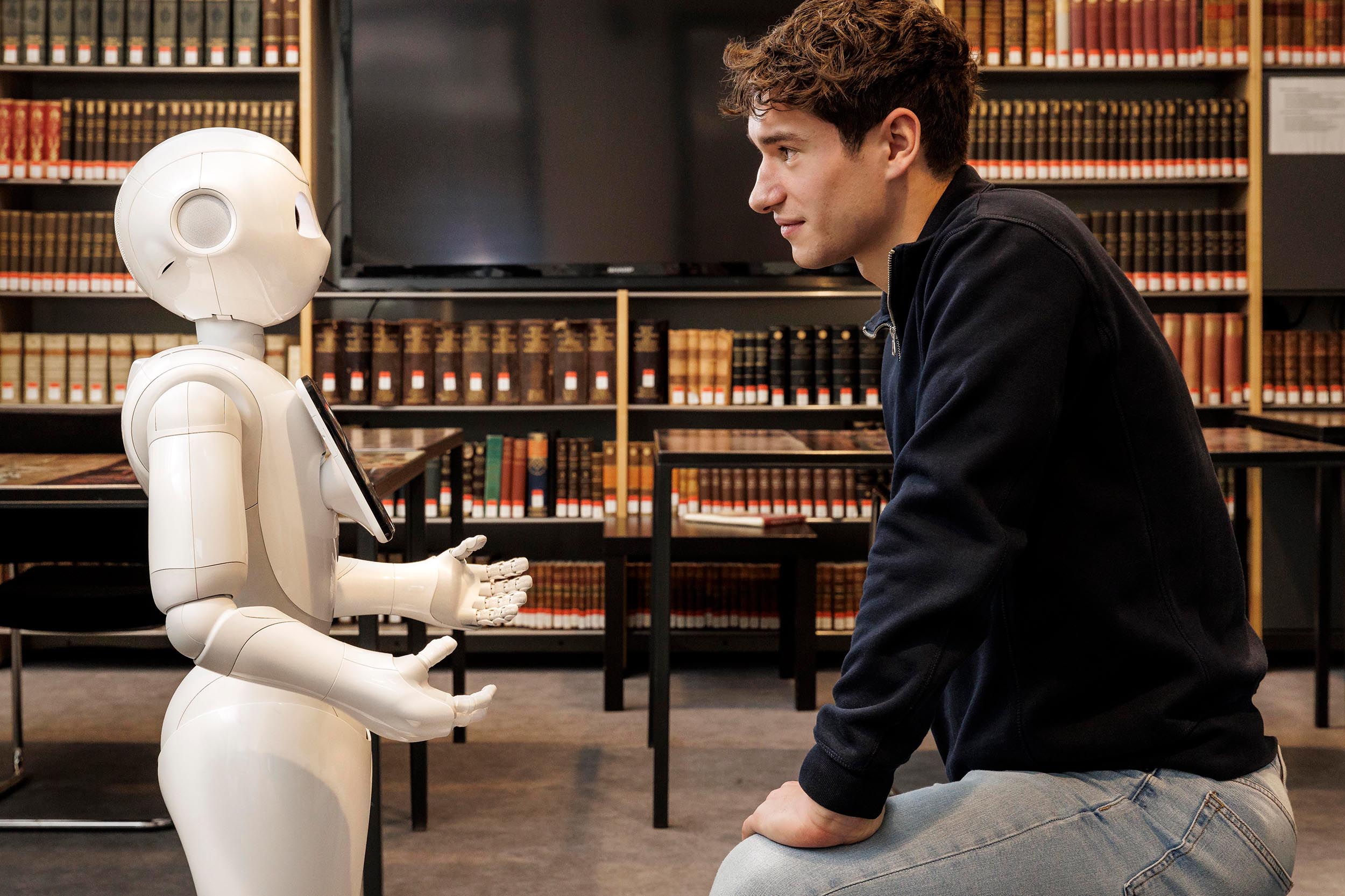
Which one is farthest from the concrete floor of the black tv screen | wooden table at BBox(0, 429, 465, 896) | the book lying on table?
the black tv screen

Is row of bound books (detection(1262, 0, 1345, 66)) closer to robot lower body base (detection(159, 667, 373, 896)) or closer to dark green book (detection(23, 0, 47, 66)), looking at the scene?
robot lower body base (detection(159, 667, 373, 896))

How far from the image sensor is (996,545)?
2.84 feet

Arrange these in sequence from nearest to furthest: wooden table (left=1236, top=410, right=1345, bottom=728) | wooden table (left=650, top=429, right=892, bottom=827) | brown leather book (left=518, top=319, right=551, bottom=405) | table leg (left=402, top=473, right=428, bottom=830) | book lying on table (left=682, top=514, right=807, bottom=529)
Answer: wooden table (left=650, top=429, right=892, bottom=827), table leg (left=402, top=473, right=428, bottom=830), wooden table (left=1236, top=410, right=1345, bottom=728), book lying on table (left=682, top=514, right=807, bottom=529), brown leather book (left=518, top=319, right=551, bottom=405)

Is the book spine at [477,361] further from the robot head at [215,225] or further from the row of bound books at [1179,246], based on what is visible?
the robot head at [215,225]

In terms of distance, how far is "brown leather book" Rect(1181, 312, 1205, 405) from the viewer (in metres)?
4.02

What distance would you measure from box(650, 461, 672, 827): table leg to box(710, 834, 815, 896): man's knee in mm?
1458

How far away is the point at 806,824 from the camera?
886 mm

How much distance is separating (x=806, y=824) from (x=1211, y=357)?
3.69m

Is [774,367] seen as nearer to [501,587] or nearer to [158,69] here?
[158,69]

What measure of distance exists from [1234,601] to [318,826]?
39.6 inches

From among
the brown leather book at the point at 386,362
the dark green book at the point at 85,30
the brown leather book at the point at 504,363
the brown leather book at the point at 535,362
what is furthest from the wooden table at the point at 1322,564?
the dark green book at the point at 85,30

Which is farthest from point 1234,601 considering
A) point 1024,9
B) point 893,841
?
point 1024,9

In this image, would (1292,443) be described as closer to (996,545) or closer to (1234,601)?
(1234,601)

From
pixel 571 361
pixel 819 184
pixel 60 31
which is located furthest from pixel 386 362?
pixel 819 184
